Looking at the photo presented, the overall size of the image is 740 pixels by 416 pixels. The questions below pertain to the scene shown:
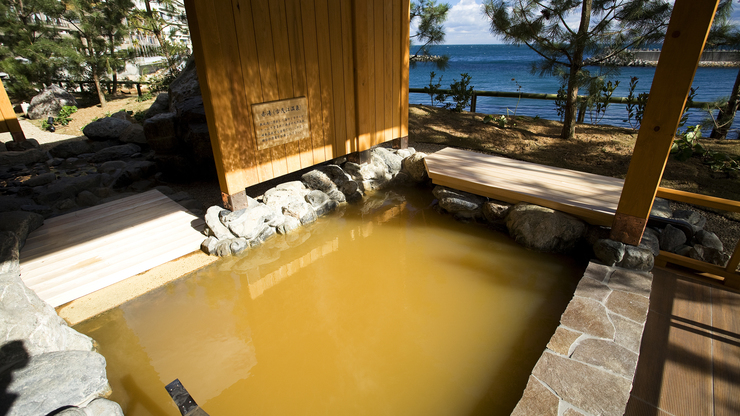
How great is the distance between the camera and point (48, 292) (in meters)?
3.13

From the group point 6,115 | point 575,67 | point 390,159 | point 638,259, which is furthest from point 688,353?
point 6,115

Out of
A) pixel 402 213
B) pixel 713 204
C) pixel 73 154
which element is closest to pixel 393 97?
pixel 402 213

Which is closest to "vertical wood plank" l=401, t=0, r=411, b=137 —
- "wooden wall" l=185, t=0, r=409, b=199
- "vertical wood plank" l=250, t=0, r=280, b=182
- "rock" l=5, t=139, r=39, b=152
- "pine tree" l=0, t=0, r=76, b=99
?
"wooden wall" l=185, t=0, r=409, b=199

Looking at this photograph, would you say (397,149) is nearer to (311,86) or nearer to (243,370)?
(311,86)

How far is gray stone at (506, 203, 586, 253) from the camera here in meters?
3.61

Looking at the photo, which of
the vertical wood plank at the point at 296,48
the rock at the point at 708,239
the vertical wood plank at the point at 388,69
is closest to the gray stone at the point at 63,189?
the vertical wood plank at the point at 296,48

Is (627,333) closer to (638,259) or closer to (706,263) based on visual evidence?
(638,259)

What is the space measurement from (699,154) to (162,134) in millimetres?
8033

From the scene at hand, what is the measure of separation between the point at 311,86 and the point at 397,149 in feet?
6.78

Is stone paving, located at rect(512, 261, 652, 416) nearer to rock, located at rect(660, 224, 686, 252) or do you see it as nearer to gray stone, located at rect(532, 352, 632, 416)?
gray stone, located at rect(532, 352, 632, 416)

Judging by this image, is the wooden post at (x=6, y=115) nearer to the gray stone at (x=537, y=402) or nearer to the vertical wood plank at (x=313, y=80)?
the vertical wood plank at (x=313, y=80)

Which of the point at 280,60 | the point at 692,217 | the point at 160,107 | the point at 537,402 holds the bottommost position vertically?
the point at 537,402

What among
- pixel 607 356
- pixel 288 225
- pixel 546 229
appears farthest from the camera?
pixel 288 225

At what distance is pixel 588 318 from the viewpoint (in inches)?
102
